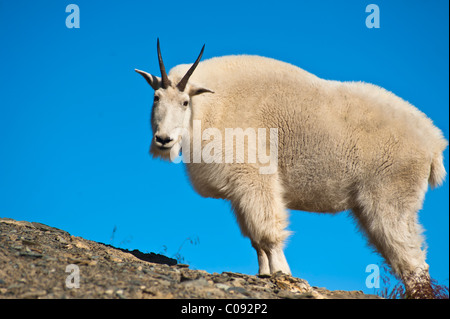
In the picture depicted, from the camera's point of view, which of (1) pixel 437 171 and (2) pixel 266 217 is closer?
(2) pixel 266 217

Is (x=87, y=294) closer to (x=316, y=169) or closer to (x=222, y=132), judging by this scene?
(x=222, y=132)

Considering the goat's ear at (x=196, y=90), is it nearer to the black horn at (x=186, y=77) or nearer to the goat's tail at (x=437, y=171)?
the black horn at (x=186, y=77)

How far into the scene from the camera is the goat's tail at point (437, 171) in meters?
8.01

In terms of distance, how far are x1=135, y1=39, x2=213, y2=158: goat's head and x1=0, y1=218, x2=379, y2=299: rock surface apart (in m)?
1.76

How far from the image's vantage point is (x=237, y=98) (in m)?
7.72

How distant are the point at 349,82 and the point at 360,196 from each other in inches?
77.8

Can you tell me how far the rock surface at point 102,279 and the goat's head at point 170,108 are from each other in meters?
1.76

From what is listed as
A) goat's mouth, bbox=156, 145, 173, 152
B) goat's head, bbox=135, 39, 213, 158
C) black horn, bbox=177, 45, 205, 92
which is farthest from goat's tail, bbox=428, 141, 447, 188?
goat's mouth, bbox=156, 145, 173, 152

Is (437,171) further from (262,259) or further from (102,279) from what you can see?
(102,279)

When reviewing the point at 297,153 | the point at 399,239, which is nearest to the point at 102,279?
the point at 297,153

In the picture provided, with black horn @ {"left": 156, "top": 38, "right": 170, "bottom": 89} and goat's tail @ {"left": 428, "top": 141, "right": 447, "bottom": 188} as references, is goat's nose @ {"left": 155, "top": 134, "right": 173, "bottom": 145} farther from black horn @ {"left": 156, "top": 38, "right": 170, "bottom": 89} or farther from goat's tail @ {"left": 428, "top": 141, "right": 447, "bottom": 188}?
goat's tail @ {"left": 428, "top": 141, "right": 447, "bottom": 188}

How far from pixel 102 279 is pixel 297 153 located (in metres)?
3.55

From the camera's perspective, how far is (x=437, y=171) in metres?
8.04
